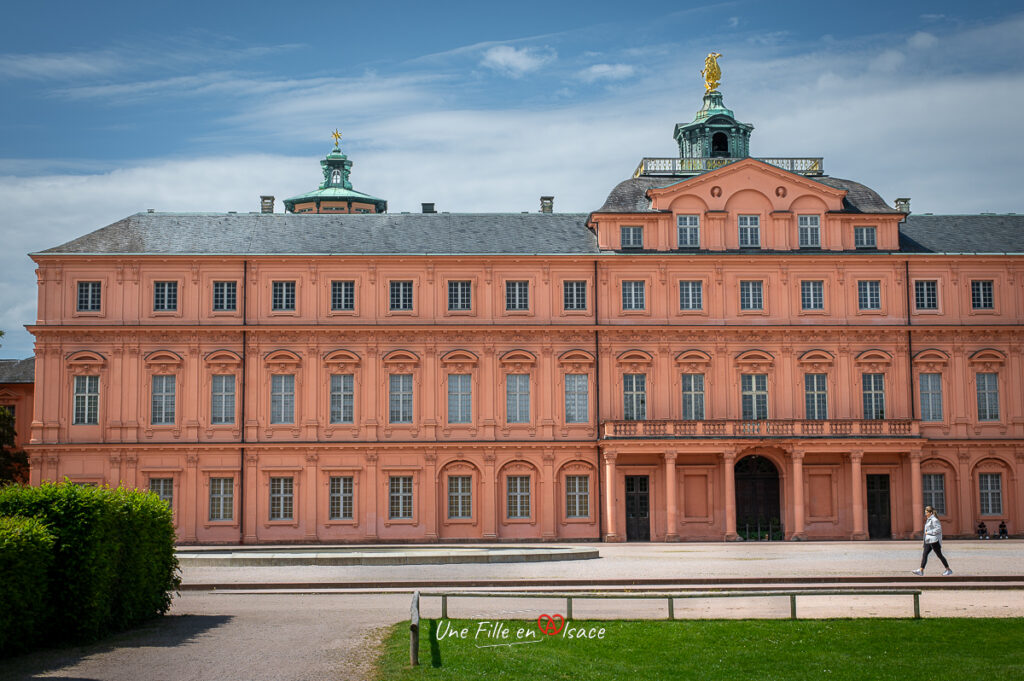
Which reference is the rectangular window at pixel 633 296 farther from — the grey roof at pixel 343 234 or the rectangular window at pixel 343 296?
the rectangular window at pixel 343 296

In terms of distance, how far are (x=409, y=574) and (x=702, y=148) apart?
118ft

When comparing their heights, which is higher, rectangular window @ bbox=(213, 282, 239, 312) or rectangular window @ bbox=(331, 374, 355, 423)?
rectangular window @ bbox=(213, 282, 239, 312)

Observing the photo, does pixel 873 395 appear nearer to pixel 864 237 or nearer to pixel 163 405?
pixel 864 237

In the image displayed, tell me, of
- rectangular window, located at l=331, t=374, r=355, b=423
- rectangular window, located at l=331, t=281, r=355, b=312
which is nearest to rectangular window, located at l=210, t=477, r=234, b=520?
rectangular window, located at l=331, t=374, r=355, b=423

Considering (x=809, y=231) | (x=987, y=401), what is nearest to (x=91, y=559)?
(x=809, y=231)

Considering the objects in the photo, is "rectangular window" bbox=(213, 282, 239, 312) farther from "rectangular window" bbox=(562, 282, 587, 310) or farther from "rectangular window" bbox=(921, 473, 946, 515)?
"rectangular window" bbox=(921, 473, 946, 515)

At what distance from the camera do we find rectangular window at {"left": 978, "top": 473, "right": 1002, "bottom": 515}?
54125 mm

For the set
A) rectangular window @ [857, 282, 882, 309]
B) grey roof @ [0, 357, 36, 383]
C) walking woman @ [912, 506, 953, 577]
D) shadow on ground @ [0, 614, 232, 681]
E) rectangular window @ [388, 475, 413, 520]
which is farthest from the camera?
grey roof @ [0, 357, 36, 383]

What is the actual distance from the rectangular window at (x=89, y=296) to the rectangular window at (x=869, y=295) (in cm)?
3504

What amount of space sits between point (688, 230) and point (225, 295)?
21.8 m

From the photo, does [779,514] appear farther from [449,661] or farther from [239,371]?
[449,661]

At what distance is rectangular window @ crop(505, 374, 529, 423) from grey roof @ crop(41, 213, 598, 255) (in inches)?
237

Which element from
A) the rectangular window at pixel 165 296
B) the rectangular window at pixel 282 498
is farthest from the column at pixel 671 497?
the rectangular window at pixel 165 296

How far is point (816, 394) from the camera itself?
5444 centimetres
